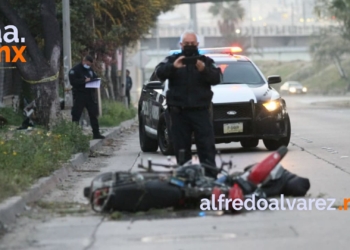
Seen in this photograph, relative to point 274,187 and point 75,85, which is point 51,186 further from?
point 75,85

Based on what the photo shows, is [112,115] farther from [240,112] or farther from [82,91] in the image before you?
[240,112]

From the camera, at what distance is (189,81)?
1195cm

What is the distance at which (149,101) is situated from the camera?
1944cm

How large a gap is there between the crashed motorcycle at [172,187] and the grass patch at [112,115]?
63.0 feet

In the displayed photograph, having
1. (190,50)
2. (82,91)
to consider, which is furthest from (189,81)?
(82,91)

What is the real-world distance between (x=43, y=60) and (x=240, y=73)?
4.69 meters

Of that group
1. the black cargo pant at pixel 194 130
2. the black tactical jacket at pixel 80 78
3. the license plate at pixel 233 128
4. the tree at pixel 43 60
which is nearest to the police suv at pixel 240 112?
the license plate at pixel 233 128

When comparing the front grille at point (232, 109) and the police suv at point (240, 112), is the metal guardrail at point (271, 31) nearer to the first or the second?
the police suv at point (240, 112)

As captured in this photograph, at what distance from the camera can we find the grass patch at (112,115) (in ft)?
98.9

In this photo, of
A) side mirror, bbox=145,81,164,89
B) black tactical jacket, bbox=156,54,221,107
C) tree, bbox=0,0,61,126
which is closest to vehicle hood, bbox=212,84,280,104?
side mirror, bbox=145,81,164,89

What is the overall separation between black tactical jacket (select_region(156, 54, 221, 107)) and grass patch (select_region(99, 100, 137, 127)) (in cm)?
1777

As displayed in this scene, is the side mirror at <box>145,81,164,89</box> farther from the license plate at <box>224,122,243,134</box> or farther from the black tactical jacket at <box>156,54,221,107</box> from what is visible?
the black tactical jacket at <box>156,54,221,107</box>

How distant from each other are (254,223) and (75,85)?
11.9 m

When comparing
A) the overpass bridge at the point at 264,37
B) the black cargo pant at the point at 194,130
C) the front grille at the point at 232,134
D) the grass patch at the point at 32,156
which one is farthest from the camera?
the overpass bridge at the point at 264,37
